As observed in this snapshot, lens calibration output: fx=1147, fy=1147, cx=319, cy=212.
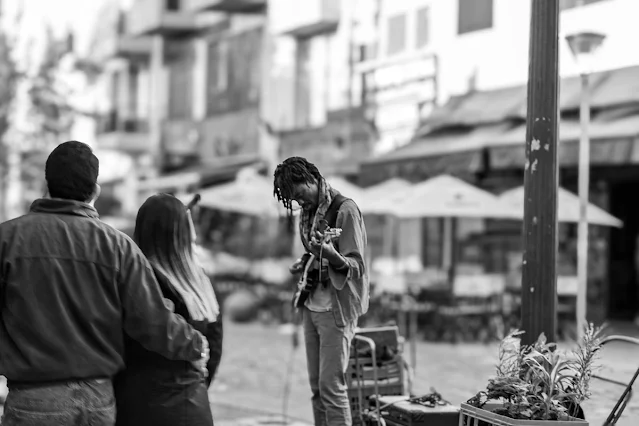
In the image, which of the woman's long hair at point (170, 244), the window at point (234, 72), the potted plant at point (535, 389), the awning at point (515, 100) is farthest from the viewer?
the window at point (234, 72)

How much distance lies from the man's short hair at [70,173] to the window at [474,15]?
19.4m

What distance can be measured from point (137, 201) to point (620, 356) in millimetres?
27477

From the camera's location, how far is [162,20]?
3806cm

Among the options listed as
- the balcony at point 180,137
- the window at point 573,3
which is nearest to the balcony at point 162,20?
the balcony at point 180,137

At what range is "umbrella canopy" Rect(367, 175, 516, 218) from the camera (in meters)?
17.1

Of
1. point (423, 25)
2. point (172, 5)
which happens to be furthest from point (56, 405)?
point (172, 5)

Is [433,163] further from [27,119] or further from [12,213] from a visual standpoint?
[12,213]

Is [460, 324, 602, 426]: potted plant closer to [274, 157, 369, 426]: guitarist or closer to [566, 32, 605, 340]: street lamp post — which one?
[274, 157, 369, 426]: guitarist

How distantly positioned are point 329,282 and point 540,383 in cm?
147

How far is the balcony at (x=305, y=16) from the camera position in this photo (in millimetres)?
28719

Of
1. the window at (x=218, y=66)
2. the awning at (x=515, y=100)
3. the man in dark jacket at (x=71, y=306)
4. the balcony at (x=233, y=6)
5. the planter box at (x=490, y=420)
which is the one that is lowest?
the planter box at (x=490, y=420)

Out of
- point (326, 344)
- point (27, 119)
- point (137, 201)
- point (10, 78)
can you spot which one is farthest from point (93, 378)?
point (137, 201)

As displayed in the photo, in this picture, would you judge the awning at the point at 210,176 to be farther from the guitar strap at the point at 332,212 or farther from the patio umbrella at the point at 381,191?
the guitar strap at the point at 332,212

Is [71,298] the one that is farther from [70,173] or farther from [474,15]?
[474,15]
